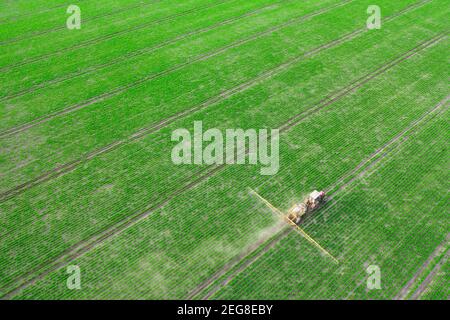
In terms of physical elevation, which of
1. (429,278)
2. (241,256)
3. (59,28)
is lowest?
(429,278)

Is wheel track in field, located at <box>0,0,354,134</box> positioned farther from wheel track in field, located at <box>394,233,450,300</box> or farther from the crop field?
wheel track in field, located at <box>394,233,450,300</box>

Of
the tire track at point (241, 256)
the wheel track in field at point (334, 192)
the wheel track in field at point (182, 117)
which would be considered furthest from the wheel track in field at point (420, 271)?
the wheel track in field at point (182, 117)

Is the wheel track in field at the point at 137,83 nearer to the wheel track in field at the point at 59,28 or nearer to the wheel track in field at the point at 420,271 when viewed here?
the wheel track in field at the point at 59,28

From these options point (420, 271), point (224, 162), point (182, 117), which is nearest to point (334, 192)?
point (420, 271)

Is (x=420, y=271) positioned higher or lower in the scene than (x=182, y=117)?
lower

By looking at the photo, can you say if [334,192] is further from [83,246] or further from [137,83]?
[137,83]
